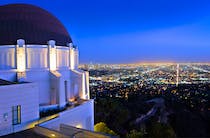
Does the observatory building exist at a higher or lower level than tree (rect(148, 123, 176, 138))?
higher

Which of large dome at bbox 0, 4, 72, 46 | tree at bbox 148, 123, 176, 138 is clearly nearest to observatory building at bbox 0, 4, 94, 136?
large dome at bbox 0, 4, 72, 46

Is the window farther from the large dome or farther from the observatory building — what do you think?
the large dome

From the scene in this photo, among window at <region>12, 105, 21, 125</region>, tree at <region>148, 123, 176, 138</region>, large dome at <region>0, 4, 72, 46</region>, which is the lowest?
tree at <region>148, 123, 176, 138</region>

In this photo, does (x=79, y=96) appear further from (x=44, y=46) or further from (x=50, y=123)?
(x=50, y=123)

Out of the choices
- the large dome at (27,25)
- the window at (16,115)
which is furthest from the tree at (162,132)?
the window at (16,115)

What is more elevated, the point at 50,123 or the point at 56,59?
the point at 56,59

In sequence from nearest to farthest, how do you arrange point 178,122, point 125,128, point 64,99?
point 64,99 → point 125,128 → point 178,122

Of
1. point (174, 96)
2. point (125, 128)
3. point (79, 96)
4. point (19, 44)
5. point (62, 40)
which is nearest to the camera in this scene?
point (19, 44)

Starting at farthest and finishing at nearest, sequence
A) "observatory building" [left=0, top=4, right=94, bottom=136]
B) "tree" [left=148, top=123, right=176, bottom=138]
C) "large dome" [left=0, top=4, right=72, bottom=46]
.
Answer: "tree" [left=148, top=123, right=176, bottom=138] → "large dome" [left=0, top=4, right=72, bottom=46] → "observatory building" [left=0, top=4, right=94, bottom=136]

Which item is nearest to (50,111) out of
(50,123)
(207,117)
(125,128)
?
(50,123)
